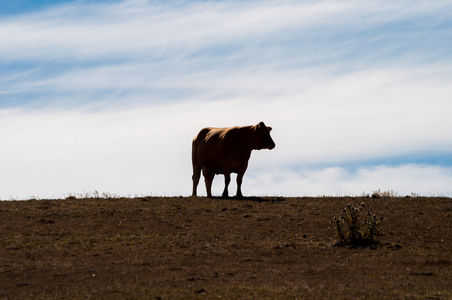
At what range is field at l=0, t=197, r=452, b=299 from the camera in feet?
38.0

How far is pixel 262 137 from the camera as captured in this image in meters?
25.2

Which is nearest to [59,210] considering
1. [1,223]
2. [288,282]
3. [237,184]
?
[1,223]

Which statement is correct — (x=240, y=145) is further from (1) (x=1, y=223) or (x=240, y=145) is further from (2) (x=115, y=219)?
(1) (x=1, y=223)

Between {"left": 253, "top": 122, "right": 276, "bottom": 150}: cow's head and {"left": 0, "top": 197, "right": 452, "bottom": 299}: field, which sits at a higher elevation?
{"left": 253, "top": 122, "right": 276, "bottom": 150}: cow's head

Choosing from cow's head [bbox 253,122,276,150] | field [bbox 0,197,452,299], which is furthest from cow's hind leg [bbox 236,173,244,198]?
field [bbox 0,197,452,299]

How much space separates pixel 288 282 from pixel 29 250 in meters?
7.75

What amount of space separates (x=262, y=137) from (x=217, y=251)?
10394 millimetres

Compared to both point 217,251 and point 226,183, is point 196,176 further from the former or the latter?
point 217,251

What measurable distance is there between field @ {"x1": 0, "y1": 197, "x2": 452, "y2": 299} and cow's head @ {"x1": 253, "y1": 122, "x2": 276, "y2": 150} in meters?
2.52

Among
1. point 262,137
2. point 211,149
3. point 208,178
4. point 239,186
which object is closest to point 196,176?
point 208,178

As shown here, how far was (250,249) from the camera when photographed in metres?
15.7

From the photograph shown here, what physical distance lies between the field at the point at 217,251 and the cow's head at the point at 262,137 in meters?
2.52

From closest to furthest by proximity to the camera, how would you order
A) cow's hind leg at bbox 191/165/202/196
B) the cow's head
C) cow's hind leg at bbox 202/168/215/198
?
the cow's head → cow's hind leg at bbox 202/168/215/198 → cow's hind leg at bbox 191/165/202/196

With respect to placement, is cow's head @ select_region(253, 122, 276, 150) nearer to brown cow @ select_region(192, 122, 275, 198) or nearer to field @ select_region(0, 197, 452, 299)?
brown cow @ select_region(192, 122, 275, 198)
